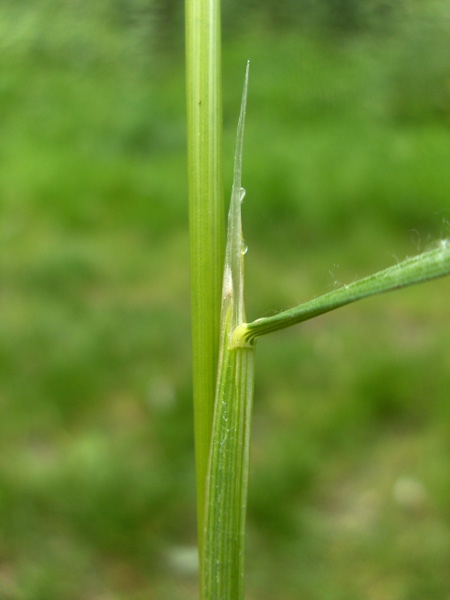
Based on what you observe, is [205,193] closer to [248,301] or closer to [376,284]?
[376,284]

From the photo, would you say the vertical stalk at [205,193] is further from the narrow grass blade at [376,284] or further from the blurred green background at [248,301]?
the blurred green background at [248,301]

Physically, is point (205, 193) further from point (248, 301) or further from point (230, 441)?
point (248, 301)

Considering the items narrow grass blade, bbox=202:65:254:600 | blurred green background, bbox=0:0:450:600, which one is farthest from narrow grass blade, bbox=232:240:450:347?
blurred green background, bbox=0:0:450:600

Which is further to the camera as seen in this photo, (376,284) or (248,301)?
(248,301)

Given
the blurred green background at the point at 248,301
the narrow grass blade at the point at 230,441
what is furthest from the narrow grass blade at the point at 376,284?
the blurred green background at the point at 248,301

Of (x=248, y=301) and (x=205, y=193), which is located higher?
(x=248, y=301)

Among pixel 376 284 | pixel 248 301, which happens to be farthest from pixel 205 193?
pixel 248 301

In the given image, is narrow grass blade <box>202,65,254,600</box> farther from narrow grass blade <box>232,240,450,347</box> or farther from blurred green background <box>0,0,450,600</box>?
blurred green background <box>0,0,450,600</box>
